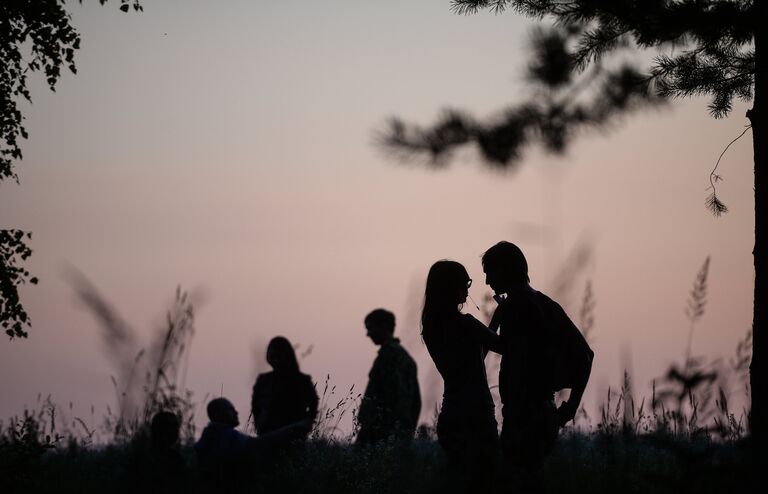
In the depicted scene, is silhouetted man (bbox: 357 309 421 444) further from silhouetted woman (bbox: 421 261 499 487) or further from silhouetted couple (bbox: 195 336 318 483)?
silhouetted woman (bbox: 421 261 499 487)

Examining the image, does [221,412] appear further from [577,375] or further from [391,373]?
[577,375]

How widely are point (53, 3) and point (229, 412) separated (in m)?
3.23

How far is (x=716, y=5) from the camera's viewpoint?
6641mm

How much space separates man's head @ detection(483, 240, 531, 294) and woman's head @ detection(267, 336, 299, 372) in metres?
3.51

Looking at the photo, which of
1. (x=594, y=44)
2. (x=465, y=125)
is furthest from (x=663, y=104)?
(x=465, y=125)

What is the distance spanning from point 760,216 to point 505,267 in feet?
6.41

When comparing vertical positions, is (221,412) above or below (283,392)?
below

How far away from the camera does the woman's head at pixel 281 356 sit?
8125mm

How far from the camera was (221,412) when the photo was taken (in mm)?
7152

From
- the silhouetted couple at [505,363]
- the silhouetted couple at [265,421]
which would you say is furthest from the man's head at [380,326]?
the silhouetted couple at [505,363]

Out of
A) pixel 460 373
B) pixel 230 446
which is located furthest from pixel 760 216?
pixel 230 446

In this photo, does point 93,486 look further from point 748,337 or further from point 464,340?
point 748,337

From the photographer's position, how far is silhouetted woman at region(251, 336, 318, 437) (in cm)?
807

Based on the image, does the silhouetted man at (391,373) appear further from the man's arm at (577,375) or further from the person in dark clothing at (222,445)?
the man's arm at (577,375)
